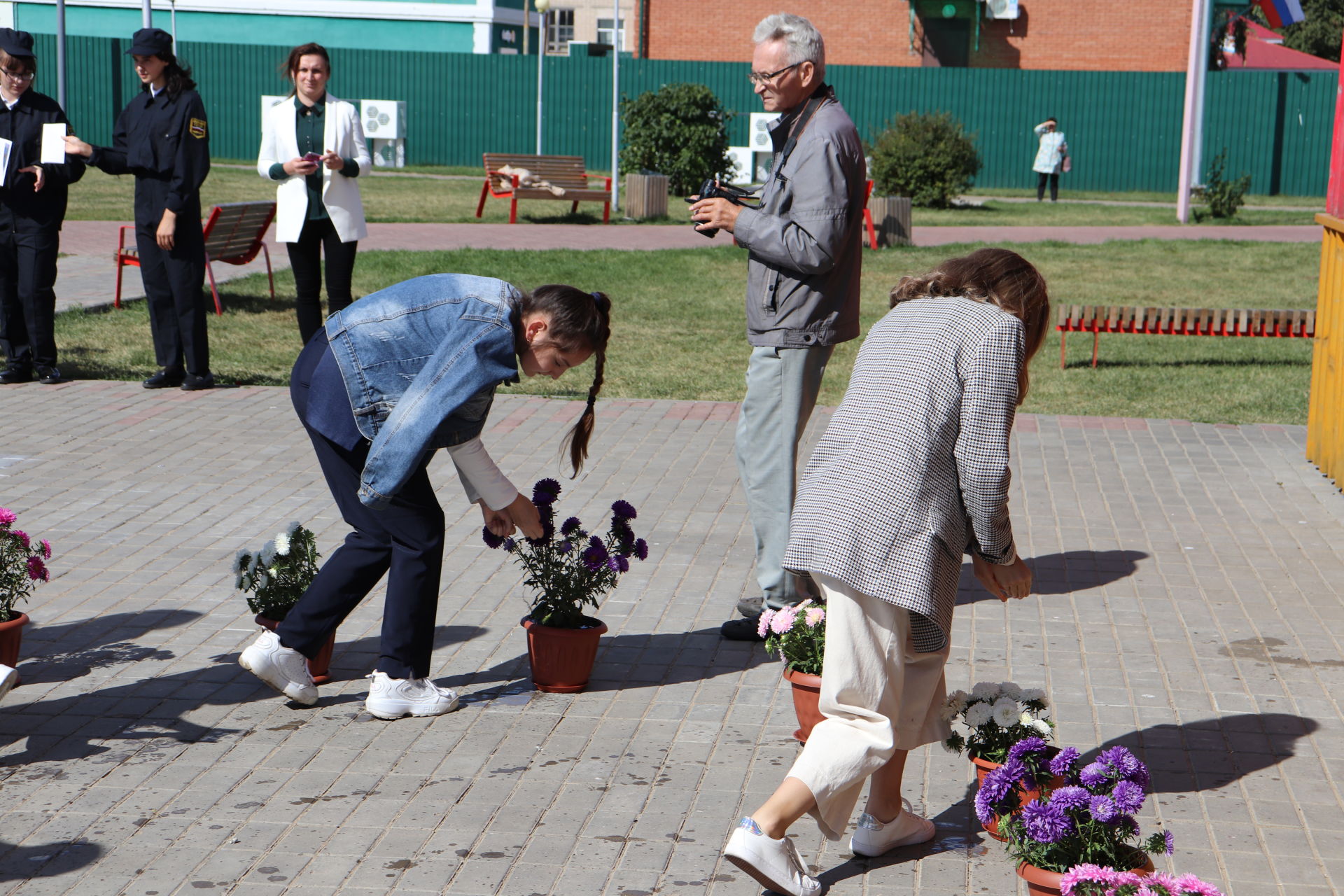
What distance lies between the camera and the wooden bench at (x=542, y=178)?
20250 mm

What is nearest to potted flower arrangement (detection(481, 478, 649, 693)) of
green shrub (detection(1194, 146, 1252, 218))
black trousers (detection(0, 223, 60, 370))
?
black trousers (detection(0, 223, 60, 370))

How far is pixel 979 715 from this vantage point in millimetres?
3543

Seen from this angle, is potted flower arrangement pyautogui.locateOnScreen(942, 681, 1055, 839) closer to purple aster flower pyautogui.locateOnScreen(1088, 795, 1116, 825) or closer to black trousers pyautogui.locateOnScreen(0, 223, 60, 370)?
purple aster flower pyautogui.locateOnScreen(1088, 795, 1116, 825)

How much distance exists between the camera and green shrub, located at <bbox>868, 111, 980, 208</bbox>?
76.1 feet

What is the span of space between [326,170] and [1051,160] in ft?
69.1

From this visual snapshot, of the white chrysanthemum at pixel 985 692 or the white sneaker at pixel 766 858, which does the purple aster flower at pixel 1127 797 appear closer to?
the white chrysanthemum at pixel 985 692

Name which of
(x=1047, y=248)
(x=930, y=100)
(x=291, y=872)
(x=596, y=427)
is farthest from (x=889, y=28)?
(x=291, y=872)

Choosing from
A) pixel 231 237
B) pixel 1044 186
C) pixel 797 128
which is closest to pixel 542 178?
pixel 231 237

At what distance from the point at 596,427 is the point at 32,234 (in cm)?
370

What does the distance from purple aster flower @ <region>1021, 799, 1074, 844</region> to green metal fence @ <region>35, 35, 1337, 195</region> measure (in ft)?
89.5

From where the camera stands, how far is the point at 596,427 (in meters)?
8.32

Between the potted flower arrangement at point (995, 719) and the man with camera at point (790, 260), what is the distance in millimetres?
1018

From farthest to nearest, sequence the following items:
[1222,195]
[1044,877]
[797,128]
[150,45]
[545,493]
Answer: [1222,195] → [150,45] → [797,128] → [545,493] → [1044,877]

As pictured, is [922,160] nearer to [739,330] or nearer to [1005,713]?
[739,330]
